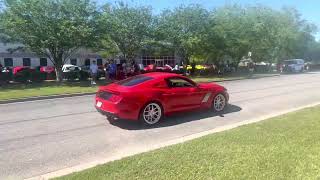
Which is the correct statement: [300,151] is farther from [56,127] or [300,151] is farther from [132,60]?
[132,60]

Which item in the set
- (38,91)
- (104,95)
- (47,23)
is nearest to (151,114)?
(104,95)

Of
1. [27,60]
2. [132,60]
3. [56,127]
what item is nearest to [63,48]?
[132,60]

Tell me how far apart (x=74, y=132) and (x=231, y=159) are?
428cm

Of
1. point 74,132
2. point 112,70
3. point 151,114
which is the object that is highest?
point 112,70

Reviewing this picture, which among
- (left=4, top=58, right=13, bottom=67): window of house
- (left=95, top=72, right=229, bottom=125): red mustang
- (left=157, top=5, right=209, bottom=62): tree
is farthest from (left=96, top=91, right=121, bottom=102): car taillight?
(left=4, top=58, right=13, bottom=67): window of house

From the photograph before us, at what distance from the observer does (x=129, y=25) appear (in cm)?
2991

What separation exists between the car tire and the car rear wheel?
88.5 inches

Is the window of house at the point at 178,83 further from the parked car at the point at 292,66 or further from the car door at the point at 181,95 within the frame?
the parked car at the point at 292,66

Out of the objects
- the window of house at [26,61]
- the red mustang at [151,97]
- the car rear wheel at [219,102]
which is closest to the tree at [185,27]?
the car rear wheel at [219,102]

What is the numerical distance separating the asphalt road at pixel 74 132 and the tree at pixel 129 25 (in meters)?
16.9

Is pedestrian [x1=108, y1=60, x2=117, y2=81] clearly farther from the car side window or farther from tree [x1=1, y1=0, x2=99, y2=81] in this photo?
the car side window

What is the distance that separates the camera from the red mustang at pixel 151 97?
9.05 m

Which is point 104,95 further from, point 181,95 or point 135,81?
point 181,95

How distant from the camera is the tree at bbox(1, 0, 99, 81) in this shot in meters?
23.4
